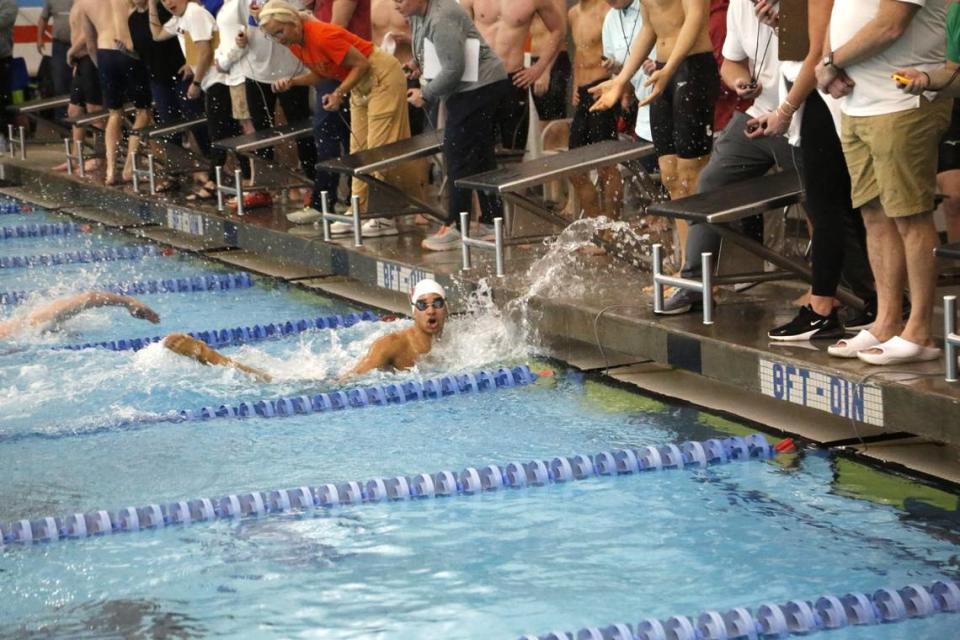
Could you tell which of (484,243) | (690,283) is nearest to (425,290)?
(690,283)

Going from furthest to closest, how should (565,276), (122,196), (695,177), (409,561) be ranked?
(122,196), (565,276), (695,177), (409,561)

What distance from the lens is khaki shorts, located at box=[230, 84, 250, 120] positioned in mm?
9766

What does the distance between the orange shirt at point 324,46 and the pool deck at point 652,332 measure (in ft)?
3.20

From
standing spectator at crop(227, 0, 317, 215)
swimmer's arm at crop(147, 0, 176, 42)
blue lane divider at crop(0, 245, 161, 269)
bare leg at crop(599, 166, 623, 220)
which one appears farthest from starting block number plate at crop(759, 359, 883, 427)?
swimmer's arm at crop(147, 0, 176, 42)

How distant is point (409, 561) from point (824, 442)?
1.60 meters

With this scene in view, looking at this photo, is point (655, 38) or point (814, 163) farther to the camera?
point (655, 38)

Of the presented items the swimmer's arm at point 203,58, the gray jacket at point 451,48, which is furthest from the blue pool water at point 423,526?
the swimmer's arm at point 203,58

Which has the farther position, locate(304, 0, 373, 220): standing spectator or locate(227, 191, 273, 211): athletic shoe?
locate(227, 191, 273, 211): athletic shoe

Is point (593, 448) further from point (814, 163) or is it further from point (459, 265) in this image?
point (459, 265)

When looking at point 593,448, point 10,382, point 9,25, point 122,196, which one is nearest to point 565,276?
point 593,448

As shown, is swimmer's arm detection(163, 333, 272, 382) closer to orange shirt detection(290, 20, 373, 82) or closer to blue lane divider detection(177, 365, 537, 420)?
blue lane divider detection(177, 365, 537, 420)

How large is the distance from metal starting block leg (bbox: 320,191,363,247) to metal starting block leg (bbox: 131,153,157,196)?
279 cm

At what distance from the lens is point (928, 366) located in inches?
174

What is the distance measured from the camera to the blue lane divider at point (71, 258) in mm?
9156
